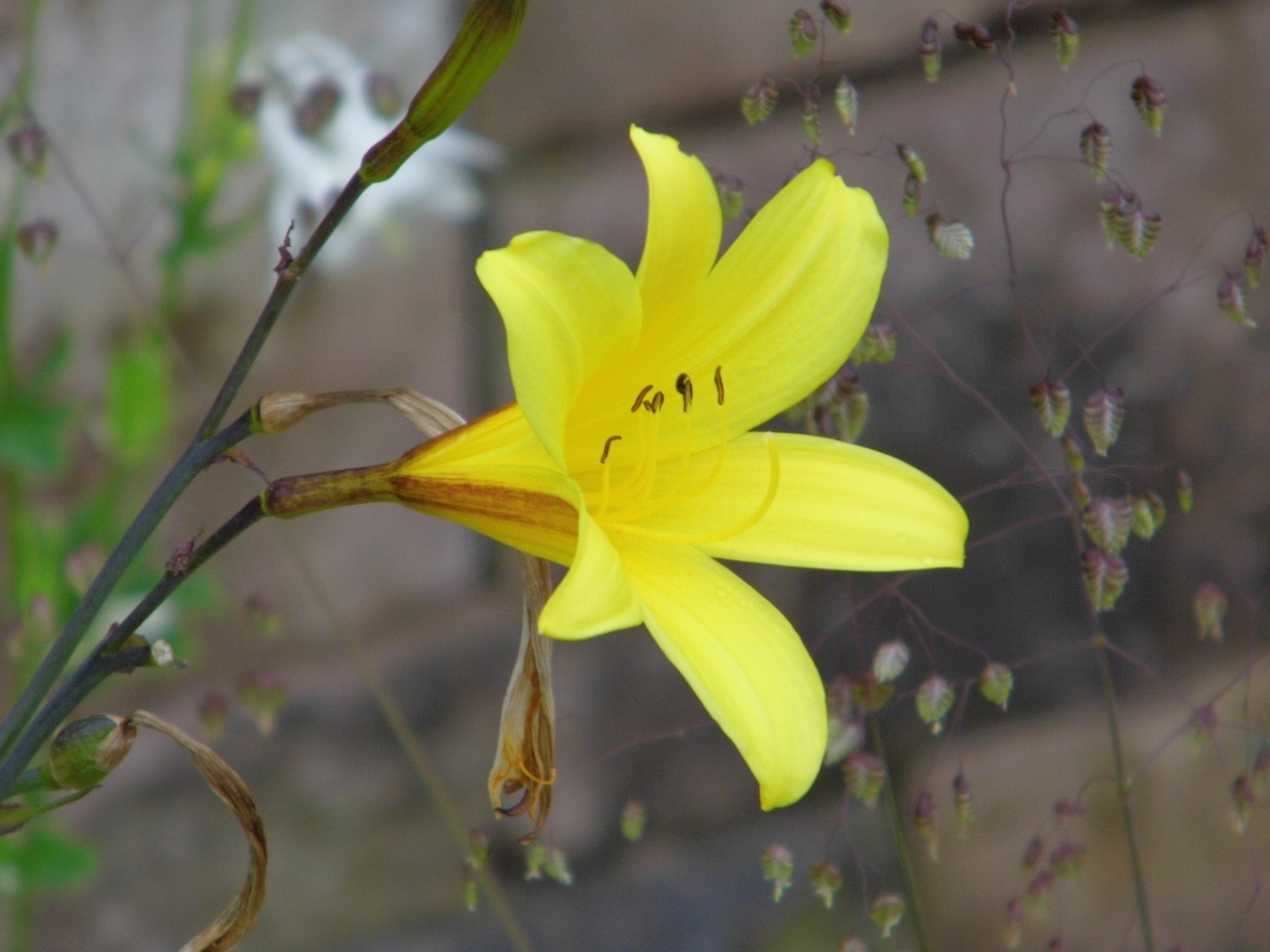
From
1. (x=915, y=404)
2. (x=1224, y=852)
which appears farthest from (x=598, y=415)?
(x=1224, y=852)

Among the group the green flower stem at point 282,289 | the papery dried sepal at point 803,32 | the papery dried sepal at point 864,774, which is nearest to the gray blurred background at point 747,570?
the papery dried sepal at point 864,774

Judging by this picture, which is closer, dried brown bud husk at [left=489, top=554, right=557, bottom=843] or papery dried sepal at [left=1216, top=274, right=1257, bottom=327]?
dried brown bud husk at [left=489, top=554, right=557, bottom=843]

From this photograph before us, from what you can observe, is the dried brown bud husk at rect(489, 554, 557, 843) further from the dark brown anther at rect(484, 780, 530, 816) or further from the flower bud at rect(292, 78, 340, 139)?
the flower bud at rect(292, 78, 340, 139)

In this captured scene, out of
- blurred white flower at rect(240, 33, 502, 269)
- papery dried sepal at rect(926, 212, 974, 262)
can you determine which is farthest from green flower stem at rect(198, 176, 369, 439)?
blurred white flower at rect(240, 33, 502, 269)

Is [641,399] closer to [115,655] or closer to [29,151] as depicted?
[115,655]

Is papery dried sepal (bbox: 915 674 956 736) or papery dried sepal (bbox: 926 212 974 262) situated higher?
papery dried sepal (bbox: 926 212 974 262)

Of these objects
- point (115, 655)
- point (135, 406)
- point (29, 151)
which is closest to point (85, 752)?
point (115, 655)
